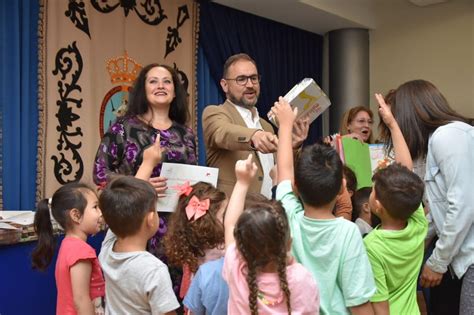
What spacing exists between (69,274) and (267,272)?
807 millimetres

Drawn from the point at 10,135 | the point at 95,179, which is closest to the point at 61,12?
the point at 10,135

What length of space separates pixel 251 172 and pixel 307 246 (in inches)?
9.9

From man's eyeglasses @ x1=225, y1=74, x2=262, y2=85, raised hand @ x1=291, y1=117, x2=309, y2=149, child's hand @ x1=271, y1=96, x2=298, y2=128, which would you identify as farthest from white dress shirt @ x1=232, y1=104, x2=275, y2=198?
child's hand @ x1=271, y1=96, x2=298, y2=128

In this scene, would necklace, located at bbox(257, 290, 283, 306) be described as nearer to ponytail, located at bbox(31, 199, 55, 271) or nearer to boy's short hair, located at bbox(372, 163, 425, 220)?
boy's short hair, located at bbox(372, 163, 425, 220)

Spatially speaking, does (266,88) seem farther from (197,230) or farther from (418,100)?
(197,230)

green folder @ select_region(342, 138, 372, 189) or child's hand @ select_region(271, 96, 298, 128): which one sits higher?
child's hand @ select_region(271, 96, 298, 128)

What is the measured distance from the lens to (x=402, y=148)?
1.68 m

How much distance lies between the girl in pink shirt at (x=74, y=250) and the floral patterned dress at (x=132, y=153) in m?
0.10

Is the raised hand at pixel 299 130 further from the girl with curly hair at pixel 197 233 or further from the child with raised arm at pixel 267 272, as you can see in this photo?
the child with raised arm at pixel 267 272

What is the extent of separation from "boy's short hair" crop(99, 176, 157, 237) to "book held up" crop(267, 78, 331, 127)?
515mm

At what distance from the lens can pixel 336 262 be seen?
128cm

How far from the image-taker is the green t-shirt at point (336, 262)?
50.4 inches

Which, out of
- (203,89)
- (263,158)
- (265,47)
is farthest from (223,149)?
(265,47)

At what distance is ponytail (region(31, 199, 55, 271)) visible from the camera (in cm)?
190
